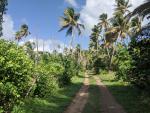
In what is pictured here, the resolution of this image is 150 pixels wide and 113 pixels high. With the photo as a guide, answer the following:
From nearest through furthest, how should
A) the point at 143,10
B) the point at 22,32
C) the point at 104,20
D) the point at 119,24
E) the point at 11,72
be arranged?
the point at 11,72 < the point at 143,10 < the point at 119,24 < the point at 104,20 < the point at 22,32

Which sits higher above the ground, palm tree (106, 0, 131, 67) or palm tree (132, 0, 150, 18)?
palm tree (106, 0, 131, 67)

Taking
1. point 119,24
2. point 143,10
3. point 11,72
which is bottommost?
point 11,72

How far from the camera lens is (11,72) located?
14.9 meters

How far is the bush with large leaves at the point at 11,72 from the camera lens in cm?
1446

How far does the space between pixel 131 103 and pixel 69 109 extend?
4.76m

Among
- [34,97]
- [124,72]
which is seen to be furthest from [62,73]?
[34,97]

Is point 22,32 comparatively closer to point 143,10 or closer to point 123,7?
point 123,7

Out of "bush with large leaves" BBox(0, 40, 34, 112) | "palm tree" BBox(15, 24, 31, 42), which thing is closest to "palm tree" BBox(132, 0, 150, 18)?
"bush with large leaves" BBox(0, 40, 34, 112)

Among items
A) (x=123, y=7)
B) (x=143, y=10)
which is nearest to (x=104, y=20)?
(x=123, y=7)

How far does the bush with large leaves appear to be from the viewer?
569 inches

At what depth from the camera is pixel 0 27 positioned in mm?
31875

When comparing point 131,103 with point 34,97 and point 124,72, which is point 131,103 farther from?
point 124,72

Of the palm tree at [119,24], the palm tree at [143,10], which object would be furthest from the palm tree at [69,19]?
the palm tree at [143,10]

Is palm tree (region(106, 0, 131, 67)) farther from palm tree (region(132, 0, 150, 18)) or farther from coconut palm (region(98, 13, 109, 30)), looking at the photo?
palm tree (region(132, 0, 150, 18))
